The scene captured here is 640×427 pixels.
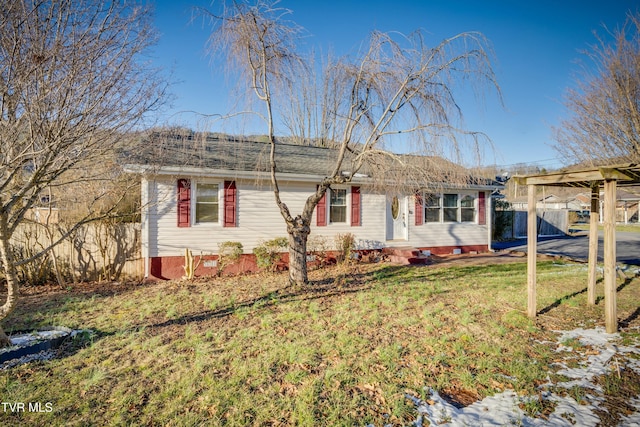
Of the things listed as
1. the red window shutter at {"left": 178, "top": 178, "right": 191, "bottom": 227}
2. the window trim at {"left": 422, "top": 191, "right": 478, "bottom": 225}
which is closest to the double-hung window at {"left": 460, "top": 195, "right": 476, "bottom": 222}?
the window trim at {"left": 422, "top": 191, "right": 478, "bottom": 225}

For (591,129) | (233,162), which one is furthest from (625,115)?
(233,162)

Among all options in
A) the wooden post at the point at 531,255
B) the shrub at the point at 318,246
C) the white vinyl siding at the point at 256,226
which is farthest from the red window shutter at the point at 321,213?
the wooden post at the point at 531,255

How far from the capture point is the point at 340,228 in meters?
11.3

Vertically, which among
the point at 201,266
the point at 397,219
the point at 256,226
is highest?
the point at 397,219

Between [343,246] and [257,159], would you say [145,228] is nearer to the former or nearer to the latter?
[257,159]

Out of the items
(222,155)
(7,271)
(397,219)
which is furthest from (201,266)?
(397,219)

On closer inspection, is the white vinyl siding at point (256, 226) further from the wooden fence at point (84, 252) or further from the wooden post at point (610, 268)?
the wooden post at point (610, 268)

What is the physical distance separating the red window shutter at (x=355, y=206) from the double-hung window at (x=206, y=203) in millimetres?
4344

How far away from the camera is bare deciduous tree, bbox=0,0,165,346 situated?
11.8 ft

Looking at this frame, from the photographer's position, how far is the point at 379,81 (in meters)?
6.84

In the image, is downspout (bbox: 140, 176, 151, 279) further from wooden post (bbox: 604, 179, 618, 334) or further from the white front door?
wooden post (bbox: 604, 179, 618, 334)

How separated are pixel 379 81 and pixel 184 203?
600 cm

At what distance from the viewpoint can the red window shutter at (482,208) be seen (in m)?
13.5

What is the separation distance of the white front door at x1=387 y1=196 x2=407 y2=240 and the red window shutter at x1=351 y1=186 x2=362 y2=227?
4.91ft
